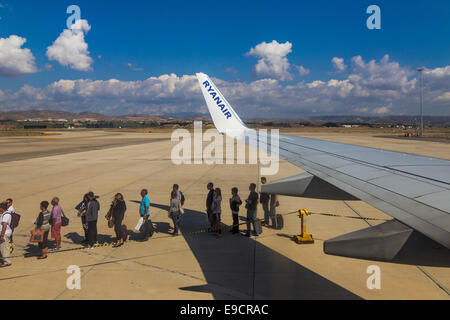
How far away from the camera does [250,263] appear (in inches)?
289

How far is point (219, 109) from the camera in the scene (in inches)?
367

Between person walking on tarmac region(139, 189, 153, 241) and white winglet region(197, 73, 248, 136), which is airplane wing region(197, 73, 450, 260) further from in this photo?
person walking on tarmac region(139, 189, 153, 241)

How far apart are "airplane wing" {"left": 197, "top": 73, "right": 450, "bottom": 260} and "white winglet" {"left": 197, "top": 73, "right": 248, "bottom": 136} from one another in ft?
9.42

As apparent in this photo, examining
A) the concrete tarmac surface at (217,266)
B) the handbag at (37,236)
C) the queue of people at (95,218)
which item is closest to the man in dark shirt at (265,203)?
the queue of people at (95,218)

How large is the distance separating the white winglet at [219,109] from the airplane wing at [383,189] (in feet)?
9.42

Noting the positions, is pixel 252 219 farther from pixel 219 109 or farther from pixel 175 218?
pixel 219 109

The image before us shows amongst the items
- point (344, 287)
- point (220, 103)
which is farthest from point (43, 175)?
point (344, 287)

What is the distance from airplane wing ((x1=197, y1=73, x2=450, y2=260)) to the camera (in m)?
2.72

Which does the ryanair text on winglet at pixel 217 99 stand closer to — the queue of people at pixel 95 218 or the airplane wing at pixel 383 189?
the queue of people at pixel 95 218

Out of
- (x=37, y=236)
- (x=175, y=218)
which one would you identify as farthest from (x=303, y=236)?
(x=37, y=236)

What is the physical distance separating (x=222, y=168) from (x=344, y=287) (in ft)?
53.0

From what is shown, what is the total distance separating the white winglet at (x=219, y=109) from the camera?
9.12 m
